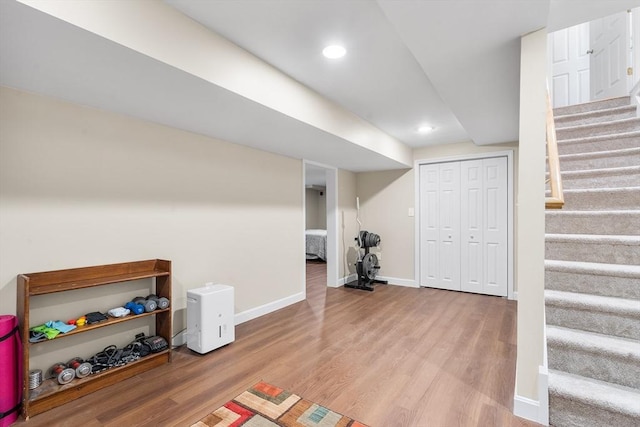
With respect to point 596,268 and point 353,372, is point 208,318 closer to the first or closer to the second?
point 353,372

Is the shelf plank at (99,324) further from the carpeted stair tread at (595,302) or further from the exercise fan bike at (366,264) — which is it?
the exercise fan bike at (366,264)

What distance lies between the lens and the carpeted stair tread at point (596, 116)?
10.5 ft

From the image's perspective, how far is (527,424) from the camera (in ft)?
5.80

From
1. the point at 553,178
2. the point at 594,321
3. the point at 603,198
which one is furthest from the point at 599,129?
the point at 594,321

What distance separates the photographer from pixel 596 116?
132 inches

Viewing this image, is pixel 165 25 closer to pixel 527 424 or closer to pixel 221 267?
pixel 221 267

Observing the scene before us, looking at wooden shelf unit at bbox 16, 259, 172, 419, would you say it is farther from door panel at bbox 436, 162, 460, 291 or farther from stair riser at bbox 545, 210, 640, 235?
door panel at bbox 436, 162, 460, 291

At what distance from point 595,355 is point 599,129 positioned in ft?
8.42

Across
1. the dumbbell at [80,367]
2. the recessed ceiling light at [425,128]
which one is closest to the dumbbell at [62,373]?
the dumbbell at [80,367]

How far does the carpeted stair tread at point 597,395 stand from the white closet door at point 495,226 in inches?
118

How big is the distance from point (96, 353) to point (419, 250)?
4534 millimetres

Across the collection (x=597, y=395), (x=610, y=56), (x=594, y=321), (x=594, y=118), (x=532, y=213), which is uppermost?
(x=610, y=56)

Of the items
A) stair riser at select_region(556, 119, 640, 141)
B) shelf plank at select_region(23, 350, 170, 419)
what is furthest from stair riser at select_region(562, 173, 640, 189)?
shelf plank at select_region(23, 350, 170, 419)

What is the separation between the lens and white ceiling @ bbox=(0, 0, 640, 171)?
60.9 inches
